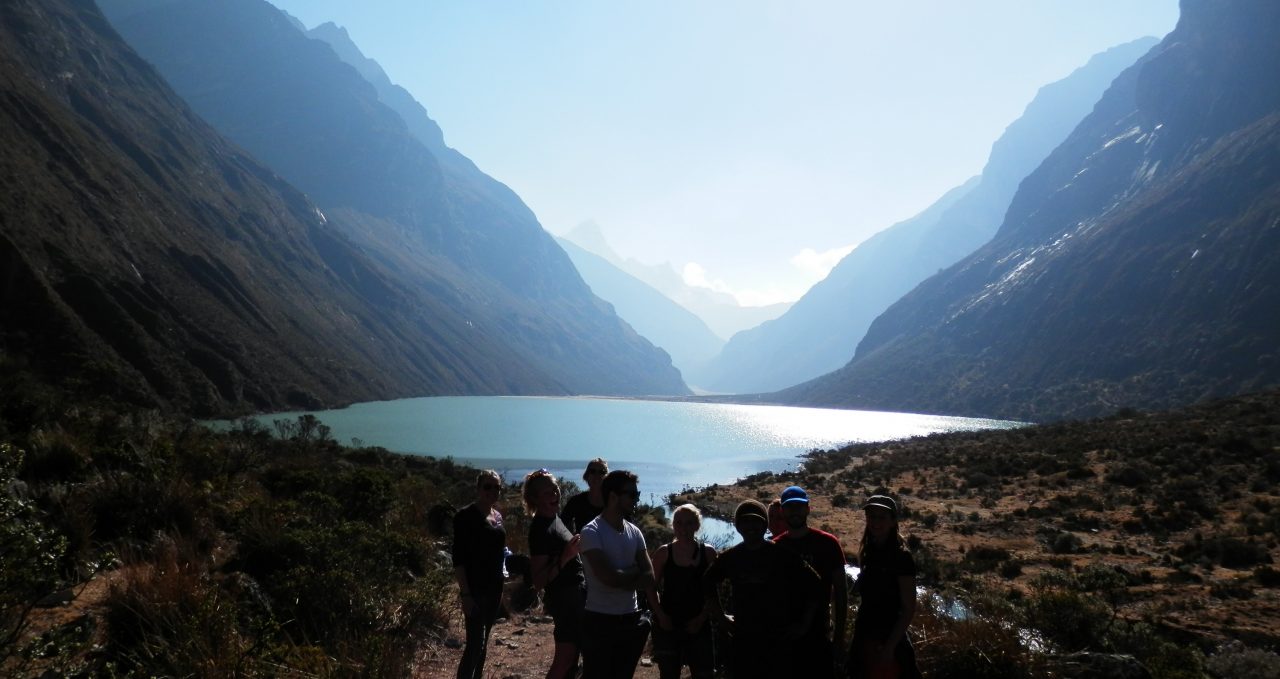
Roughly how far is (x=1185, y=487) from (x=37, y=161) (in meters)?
85.4

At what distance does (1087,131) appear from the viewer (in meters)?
180

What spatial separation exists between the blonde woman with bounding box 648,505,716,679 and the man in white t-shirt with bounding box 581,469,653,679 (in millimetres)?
289

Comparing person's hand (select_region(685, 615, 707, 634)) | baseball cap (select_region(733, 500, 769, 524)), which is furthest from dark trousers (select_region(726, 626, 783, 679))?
baseball cap (select_region(733, 500, 769, 524))

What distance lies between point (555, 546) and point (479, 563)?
2.22 ft

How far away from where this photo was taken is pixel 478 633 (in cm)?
477

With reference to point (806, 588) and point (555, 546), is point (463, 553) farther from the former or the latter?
point (806, 588)

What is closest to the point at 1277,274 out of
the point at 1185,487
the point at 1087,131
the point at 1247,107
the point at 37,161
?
the point at 1247,107

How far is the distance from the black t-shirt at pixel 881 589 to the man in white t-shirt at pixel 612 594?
55.2 inches

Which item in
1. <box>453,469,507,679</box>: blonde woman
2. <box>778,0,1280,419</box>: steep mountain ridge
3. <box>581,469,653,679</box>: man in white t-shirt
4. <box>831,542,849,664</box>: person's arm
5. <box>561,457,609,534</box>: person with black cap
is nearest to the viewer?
<box>581,469,653,679</box>: man in white t-shirt

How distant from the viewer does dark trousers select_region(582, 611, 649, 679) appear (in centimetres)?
400

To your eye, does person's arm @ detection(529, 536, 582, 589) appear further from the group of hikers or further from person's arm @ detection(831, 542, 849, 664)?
person's arm @ detection(831, 542, 849, 664)

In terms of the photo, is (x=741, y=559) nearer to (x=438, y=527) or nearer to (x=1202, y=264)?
(x=438, y=527)

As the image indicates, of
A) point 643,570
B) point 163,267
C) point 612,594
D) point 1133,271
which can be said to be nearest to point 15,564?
point 612,594

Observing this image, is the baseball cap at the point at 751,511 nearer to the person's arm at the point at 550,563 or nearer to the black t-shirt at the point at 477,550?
the person's arm at the point at 550,563
